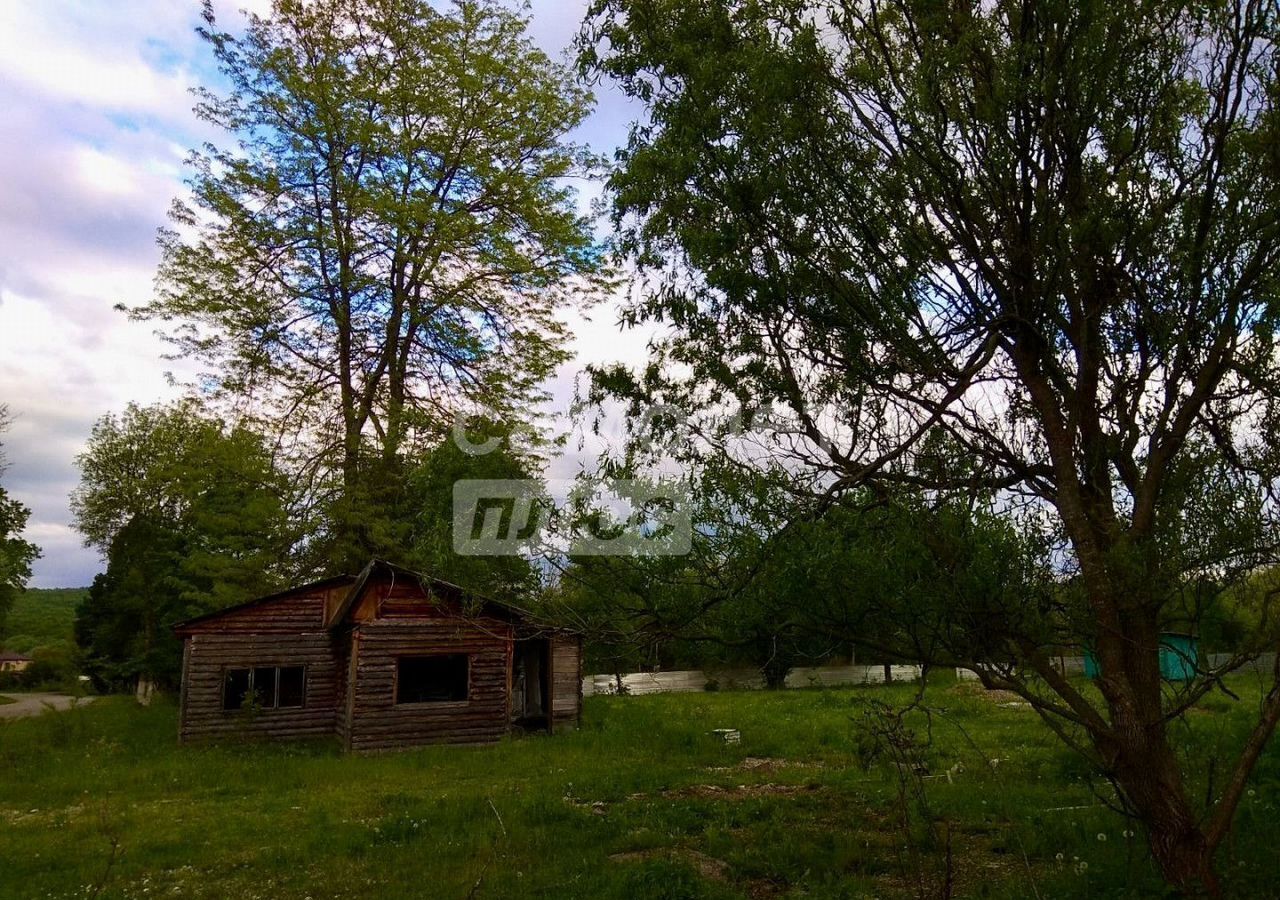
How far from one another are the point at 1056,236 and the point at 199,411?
2378cm

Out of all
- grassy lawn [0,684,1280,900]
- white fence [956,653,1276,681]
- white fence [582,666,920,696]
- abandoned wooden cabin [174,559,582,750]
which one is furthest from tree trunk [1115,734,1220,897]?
white fence [582,666,920,696]

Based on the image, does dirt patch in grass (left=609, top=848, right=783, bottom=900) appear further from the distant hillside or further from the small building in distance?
the small building in distance

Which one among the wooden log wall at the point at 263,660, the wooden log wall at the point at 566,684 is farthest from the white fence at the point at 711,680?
the wooden log wall at the point at 263,660

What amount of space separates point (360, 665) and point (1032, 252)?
55.2 ft

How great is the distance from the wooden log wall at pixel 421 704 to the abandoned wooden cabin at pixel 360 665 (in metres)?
0.02

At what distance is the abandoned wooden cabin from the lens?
64.4ft

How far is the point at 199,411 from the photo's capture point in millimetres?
24719

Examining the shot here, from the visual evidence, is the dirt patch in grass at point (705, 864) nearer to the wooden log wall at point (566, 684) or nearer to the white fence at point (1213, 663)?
the white fence at point (1213, 663)

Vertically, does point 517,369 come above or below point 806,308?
above

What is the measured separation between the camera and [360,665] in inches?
770

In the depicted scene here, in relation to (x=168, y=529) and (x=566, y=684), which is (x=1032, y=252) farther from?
(x=168, y=529)

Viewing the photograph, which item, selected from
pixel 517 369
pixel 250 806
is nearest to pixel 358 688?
pixel 250 806

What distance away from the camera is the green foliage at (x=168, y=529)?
22766mm

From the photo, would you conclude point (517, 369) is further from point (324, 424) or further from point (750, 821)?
point (750, 821)
